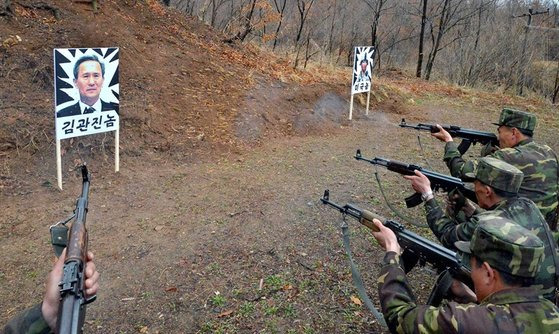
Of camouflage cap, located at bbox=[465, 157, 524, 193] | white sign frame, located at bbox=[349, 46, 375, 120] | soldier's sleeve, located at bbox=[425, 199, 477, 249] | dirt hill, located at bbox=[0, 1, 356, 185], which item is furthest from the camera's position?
white sign frame, located at bbox=[349, 46, 375, 120]

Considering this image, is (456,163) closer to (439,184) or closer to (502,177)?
(439,184)

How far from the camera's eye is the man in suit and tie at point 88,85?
17.2 ft

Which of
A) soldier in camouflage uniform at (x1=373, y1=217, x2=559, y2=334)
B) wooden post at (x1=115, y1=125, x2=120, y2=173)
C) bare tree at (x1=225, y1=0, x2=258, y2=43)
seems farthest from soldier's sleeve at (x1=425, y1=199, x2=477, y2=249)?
bare tree at (x1=225, y1=0, x2=258, y2=43)

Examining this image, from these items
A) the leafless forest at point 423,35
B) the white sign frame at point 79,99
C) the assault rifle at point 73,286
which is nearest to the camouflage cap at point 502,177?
the assault rifle at point 73,286

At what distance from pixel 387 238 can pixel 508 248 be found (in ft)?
2.86

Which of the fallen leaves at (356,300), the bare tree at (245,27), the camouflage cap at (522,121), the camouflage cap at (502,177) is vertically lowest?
the fallen leaves at (356,300)

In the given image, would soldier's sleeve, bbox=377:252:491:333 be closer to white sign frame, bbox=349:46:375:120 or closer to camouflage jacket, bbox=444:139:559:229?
camouflage jacket, bbox=444:139:559:229

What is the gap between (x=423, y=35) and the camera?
1952 centimetres

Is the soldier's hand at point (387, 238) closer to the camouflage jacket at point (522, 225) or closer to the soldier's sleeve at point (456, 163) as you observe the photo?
the camouflage jacket at point (522, 225)

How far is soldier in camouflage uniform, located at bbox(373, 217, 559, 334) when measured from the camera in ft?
5.81

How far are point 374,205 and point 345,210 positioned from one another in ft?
8.38

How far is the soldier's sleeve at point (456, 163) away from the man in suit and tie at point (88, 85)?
447cm

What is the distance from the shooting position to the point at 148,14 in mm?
10078

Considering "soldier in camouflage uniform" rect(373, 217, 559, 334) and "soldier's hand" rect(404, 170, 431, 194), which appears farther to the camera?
"soldier's hand" rect(404, 170, 431, 194)
